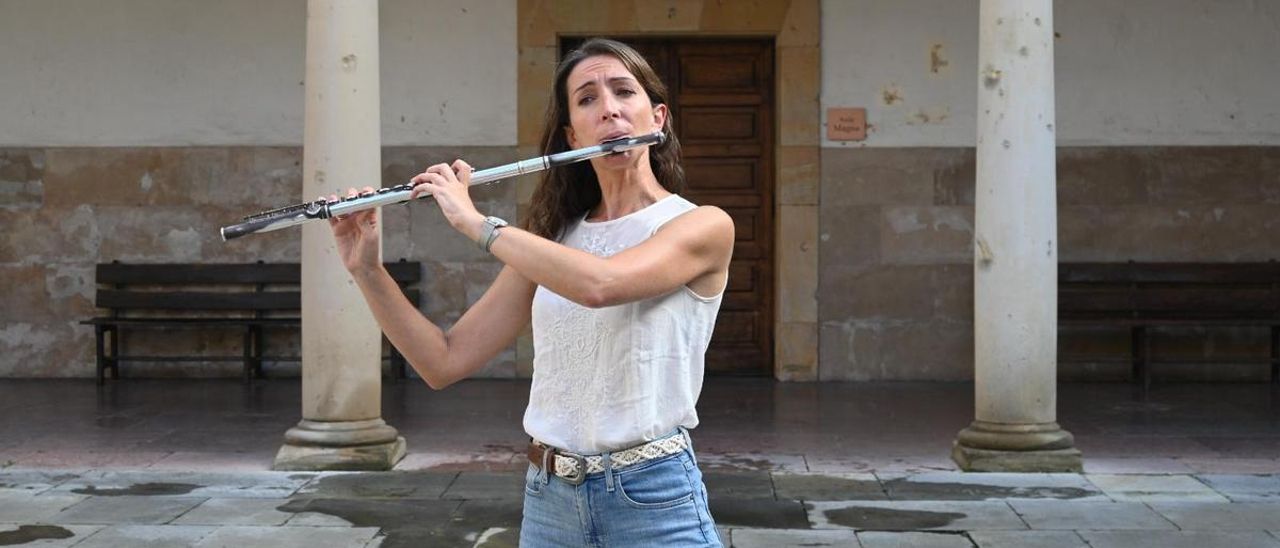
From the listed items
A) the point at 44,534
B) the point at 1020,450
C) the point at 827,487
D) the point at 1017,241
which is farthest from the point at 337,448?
the point at 1017,241

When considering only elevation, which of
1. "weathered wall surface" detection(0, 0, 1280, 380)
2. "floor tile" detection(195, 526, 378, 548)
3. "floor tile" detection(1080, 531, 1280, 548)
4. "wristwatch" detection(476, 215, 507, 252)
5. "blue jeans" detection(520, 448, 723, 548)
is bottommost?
"floor tile" detection(1080, 531, 1280, 548)

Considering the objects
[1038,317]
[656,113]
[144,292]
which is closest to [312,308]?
[1038,317]

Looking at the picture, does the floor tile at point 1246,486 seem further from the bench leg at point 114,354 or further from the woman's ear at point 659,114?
the bench leg at point 114,354

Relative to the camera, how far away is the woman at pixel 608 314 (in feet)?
7.91

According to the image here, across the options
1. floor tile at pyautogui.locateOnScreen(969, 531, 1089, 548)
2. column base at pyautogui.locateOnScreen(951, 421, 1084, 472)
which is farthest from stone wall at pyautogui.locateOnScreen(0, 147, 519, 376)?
floor tile at pyautogui.locateOnScreen(969, 531, 1089, 548)

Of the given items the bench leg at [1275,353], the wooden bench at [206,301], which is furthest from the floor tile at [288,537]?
the bench leg at [1275,353]

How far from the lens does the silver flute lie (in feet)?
8.25

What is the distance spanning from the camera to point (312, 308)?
773 centimetres

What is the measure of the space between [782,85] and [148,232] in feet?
15.5

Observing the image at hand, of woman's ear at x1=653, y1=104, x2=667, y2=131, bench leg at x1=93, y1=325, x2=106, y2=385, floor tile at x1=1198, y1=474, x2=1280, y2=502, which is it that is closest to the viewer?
woman's ear at x1=653, y1=104, x2=667, y2=131

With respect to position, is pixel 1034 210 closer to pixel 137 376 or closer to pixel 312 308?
pixel 312 308

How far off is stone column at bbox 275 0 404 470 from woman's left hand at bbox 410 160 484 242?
523cm

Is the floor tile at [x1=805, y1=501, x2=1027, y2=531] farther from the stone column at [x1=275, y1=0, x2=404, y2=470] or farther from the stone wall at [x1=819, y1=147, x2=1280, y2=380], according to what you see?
the stone wall at [x1=819, y1=147, x2=1280, y2=380]

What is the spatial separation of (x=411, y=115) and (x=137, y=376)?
2.77m
